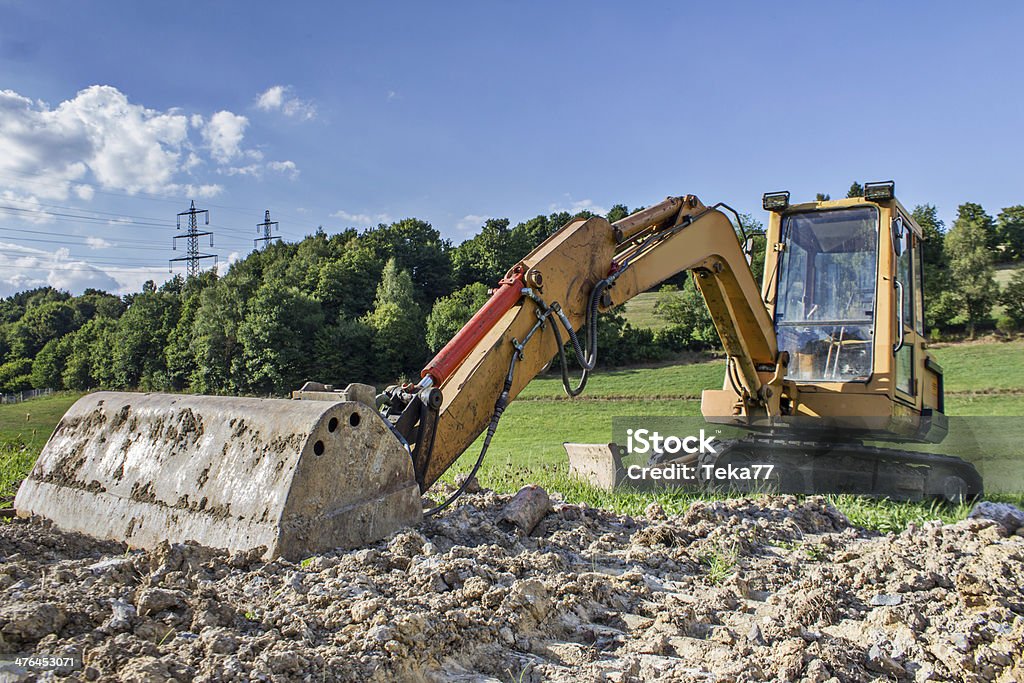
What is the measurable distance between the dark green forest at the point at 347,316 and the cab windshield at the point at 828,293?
22238 mm

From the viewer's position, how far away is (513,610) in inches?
118

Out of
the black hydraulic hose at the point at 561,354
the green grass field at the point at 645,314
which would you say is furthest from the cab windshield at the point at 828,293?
the green grass field at the point at 645,314

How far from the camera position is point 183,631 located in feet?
7.97

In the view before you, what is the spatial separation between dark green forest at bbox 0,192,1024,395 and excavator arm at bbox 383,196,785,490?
23002 mm

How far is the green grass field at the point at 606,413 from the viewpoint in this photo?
6578mm

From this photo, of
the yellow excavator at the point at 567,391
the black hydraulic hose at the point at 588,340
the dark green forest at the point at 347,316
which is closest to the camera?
the yellow excavator at the point at 567,391

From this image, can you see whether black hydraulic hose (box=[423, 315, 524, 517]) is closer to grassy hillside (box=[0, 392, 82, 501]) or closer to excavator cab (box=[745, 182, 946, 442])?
A: excavator cab (box=[745, 182, 946, 442])

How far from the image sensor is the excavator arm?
13.3 feet

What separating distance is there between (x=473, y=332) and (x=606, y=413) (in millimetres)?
19354

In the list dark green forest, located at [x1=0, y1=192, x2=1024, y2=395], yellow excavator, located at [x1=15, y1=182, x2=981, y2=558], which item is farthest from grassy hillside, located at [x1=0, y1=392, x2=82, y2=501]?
dark green forest, located at [x1=0, y1=192, x2=1024, y2=395]

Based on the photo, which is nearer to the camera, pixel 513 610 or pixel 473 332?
pixel 513 610

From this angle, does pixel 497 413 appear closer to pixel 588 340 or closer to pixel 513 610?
pixel 588 340
